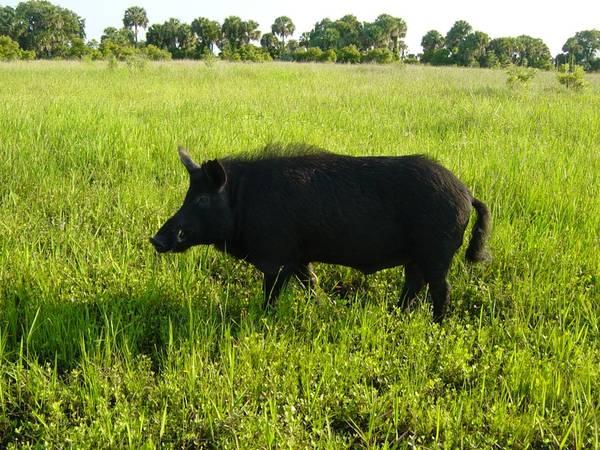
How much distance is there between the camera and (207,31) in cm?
10681

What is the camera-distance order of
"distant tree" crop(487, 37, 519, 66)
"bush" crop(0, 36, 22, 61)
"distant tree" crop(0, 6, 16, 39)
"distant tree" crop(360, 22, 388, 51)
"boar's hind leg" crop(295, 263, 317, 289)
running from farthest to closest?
1. "distant tree" crop(360, 22, 388, 51)
2. "distant tree" crop(487, 37, 519, 66)
3. "distant tree" crop(0, 6, 16, 39)
4. "bush" crop(0, 36, 22, 61)
5. "boar's hind leg" crop(295, 263, 317, 289)

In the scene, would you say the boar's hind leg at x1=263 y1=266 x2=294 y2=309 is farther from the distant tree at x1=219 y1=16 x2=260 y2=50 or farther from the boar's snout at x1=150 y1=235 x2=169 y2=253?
the distant tree at x1=219 y1=16 x2=260 y2=50

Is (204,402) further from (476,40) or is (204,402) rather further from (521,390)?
(476,40)

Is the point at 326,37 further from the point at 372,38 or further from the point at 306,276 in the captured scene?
the point at 306,276

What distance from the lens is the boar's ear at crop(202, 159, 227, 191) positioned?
300 cm

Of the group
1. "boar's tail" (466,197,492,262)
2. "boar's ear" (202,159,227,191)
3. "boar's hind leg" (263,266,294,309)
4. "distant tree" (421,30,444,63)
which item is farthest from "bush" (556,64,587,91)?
"distant tree" (421,30,444,63)

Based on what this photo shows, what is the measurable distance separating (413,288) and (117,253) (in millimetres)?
2092

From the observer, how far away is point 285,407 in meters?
2.26

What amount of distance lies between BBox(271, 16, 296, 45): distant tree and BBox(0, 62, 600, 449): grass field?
14322cm

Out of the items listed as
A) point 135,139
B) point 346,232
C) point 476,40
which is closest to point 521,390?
point 346,232

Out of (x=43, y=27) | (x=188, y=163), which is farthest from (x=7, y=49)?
(x=43, y=27)

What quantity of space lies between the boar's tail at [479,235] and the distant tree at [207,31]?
361ft

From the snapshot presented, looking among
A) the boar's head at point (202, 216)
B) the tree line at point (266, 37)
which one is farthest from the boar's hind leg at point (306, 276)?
the tree line at point (266, 37)

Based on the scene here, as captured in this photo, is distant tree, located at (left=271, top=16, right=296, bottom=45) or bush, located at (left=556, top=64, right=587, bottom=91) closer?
bush, located at (left=556, top=64, right=587, bottom=91)
